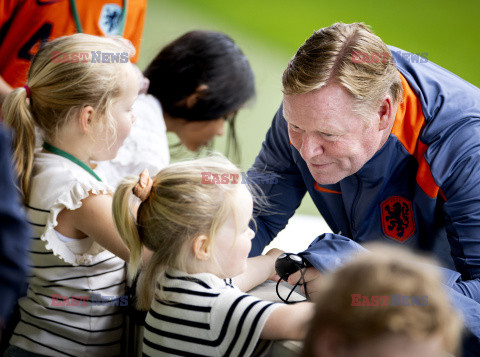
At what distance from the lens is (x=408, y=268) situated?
26.2 inches

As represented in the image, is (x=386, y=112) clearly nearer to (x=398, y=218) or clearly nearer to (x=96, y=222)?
(x=398, y=218)

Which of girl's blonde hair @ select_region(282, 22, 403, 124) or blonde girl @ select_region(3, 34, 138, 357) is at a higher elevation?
girl's blonde hair @ select_region(282, 22, 403, 124)

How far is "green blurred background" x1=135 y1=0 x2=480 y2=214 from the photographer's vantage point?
2.99 metres

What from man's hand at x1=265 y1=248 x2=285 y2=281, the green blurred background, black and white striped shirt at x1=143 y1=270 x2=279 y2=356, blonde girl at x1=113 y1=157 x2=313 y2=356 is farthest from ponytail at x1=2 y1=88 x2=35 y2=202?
the green blurred background

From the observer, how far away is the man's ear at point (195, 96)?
→ 1868 millimetres

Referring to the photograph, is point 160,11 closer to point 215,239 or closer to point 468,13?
point 468,13

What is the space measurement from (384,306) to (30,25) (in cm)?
143

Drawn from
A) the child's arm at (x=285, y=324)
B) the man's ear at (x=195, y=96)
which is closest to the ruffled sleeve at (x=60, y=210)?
the child's arm at (x=285, y=324)

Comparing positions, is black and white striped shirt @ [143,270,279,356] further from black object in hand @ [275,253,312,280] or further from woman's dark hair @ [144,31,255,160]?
woman's dark hair @ [144,31,255,160]

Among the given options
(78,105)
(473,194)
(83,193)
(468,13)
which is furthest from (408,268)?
(468,13)

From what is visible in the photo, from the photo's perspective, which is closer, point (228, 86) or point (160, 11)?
point (228, 86)

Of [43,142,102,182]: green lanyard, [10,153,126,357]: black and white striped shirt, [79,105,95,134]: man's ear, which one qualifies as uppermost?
[79,105,95,134]: man's ear

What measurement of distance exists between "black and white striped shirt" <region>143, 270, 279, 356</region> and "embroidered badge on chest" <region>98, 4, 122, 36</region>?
1057mm

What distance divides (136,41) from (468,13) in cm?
173
